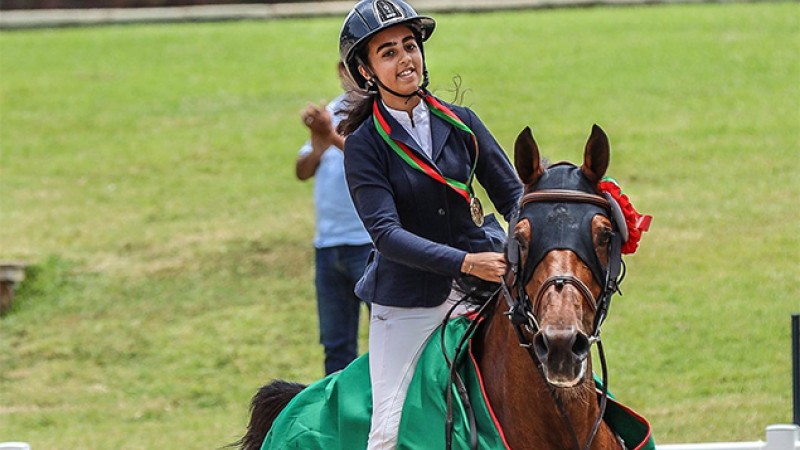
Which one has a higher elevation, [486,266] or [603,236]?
[603,236]

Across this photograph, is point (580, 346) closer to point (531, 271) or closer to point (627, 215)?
point (531, 271)

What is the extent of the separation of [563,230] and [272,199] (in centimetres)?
1167

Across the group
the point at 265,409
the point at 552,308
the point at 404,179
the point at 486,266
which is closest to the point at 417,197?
the point at 404,179

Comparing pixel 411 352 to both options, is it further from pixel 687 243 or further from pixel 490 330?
pixel 687 243

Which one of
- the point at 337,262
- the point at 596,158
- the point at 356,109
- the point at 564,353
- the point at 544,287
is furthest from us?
the point at 337,262

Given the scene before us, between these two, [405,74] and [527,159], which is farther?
[405,74]

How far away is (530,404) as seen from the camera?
452cm

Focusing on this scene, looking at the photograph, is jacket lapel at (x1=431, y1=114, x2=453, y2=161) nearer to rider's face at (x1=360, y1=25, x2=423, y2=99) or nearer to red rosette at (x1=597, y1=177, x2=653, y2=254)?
rider's face at (x1=360, y1=25, x2=423, y2=99)

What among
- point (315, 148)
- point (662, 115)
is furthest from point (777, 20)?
point (315, 148)

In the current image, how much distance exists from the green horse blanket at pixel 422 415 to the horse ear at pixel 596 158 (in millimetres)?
785

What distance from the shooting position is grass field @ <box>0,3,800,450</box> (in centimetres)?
1081

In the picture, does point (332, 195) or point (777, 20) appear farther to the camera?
point (777, 20)

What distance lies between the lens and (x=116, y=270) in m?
14.0

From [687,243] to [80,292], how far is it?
18.7ft
